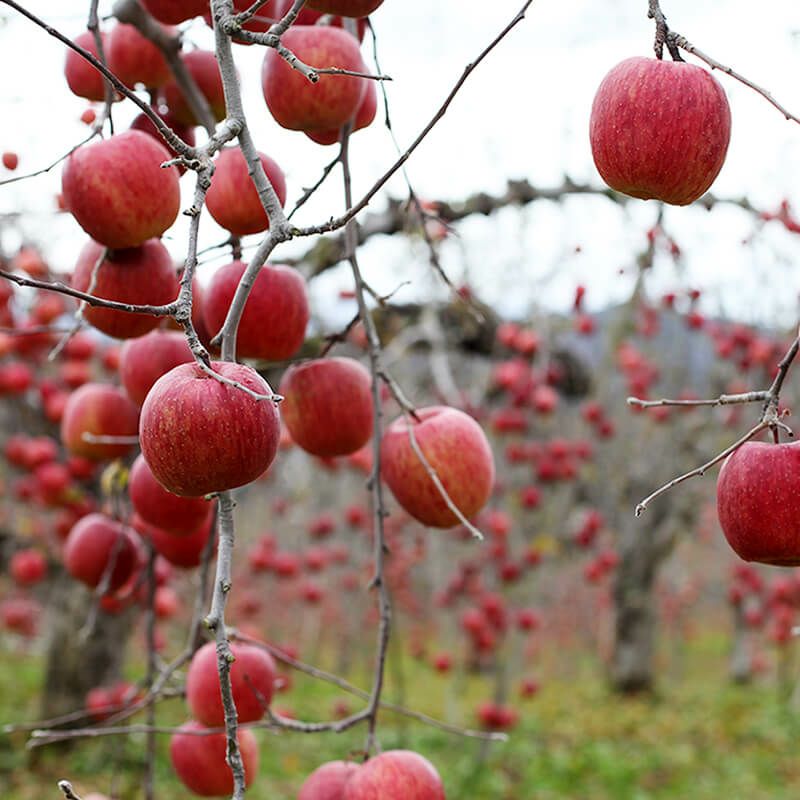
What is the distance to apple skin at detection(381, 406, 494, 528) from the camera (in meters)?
1.27

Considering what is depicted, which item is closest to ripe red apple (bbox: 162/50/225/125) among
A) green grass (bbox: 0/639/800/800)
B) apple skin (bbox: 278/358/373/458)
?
apple skin (bbox: 278/358/373/458)

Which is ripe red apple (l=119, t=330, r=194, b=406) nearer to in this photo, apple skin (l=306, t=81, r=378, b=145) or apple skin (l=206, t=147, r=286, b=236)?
apple skin (l=206, t=147, r=286, b=236)

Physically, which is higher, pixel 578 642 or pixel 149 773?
pixel 149 773

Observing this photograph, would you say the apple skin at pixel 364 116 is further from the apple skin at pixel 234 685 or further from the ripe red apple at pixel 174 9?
the apple skin at pixel 234 685

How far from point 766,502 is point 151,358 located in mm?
786

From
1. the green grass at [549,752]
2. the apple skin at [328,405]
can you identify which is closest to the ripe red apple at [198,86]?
the apple skin at [328,405]

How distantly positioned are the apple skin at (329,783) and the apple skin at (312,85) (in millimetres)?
762

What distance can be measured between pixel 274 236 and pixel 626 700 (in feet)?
24.5

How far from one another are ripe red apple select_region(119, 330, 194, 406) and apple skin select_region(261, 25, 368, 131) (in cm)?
33

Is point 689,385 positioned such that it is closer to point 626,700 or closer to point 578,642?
point 626,700

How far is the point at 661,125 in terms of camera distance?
2.78 feet

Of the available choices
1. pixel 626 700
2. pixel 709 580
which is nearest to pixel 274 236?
pixel 626 700

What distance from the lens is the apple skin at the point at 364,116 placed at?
1266 mm

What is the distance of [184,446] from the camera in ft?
2.49
